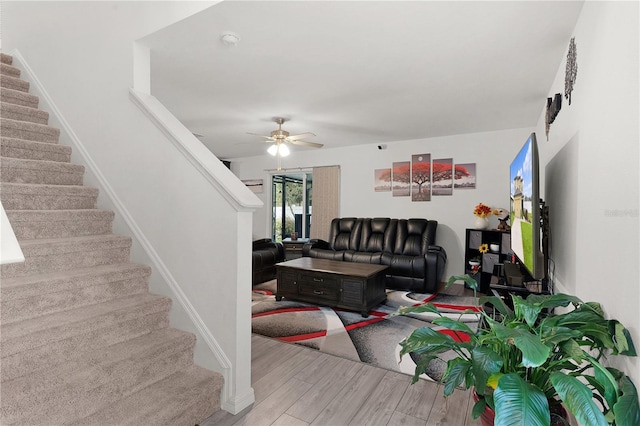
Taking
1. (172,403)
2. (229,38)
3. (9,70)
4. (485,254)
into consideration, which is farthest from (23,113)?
(485,254)

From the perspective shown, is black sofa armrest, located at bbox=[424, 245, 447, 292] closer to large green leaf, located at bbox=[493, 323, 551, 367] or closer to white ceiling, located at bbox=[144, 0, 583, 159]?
white ceiling, located at bbox=[144, 0, 583, 159]

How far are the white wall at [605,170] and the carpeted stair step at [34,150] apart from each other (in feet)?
11.5

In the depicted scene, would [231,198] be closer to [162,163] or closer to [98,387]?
[162,163]

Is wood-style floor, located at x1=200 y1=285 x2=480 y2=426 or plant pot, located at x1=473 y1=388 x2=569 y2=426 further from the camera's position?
wood-style floor, located at x1=200 y1=285 x2=480 y2=426

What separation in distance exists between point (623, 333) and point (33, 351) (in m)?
2.29

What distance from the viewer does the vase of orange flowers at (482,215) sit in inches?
188

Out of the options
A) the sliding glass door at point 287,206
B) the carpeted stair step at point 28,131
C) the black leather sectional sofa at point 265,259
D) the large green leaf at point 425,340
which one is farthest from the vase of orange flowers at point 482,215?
the carpeted stair step at point 28,131

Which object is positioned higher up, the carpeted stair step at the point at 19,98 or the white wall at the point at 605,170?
the carpeted stair step at the point at 19,98

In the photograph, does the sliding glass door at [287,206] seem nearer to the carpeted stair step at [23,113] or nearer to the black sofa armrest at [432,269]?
the black sofa armrest at [432,269]

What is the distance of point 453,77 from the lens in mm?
2961

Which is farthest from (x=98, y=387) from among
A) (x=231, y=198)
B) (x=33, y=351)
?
(x=231, y=198)

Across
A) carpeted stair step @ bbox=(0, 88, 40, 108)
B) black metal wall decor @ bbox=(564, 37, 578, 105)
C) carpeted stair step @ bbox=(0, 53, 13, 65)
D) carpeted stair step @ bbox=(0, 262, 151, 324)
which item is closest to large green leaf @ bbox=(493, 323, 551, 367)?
black metal wall decor @ bbox=(564, 37, 578, 105)

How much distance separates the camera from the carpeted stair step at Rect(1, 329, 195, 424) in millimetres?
1337

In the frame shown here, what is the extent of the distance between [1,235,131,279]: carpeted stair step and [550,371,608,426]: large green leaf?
242 cm
